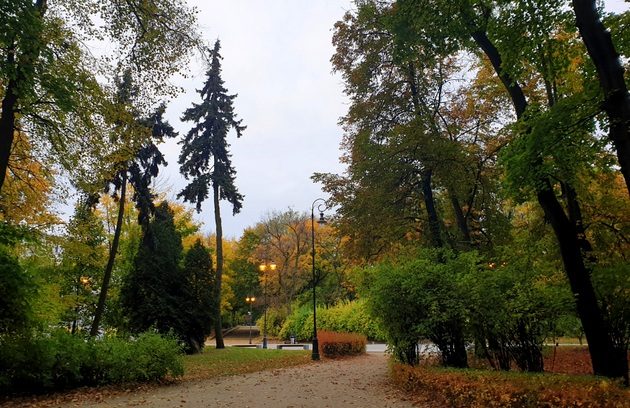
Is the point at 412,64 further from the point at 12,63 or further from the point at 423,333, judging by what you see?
the point at 12,63

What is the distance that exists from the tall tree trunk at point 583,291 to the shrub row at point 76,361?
31.5 feet

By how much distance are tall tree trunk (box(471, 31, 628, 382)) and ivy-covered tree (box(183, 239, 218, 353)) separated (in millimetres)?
16135

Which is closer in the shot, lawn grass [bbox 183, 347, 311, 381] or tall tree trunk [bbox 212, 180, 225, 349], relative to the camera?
lawn grass [bbox 183, 347, 311, 381]

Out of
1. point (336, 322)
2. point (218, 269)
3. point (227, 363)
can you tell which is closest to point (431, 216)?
point (227, 363)

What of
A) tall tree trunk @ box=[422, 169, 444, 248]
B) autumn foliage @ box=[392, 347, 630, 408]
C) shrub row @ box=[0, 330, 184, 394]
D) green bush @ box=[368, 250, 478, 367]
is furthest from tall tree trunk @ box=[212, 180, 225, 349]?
autumn foliage @ box=[392, 347, 630, 408]

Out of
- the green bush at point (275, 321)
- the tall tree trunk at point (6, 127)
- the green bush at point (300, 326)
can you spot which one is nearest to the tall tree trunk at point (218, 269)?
the green bush at point (300, 326)

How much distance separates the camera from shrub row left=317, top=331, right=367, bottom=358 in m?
20.2

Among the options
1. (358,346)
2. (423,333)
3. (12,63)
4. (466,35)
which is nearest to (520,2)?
(466,35)

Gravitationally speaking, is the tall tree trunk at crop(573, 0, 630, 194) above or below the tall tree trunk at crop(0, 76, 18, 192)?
below

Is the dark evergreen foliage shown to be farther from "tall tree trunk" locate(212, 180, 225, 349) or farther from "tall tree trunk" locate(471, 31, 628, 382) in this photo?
"tall tree trunk" locate(471, 31, 628, 382)

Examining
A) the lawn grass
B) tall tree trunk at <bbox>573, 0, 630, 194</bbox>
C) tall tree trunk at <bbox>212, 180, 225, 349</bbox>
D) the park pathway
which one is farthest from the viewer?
tall tree trunk at <bbox>212, 180, 225, 349</bbox>

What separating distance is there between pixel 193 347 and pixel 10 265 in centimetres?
1235

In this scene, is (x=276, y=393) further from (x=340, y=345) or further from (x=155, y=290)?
(x=155, y=290)

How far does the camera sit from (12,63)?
7.91 meters
